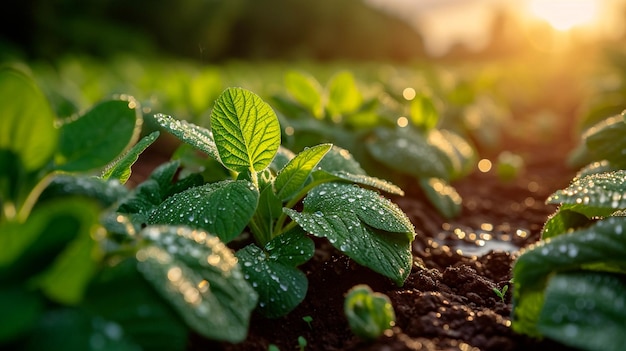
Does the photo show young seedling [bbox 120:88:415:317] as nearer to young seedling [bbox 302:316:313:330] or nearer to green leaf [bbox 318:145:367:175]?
young seedling [bbox 302:316:313:330]

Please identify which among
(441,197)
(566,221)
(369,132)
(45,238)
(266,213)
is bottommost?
(45,238)

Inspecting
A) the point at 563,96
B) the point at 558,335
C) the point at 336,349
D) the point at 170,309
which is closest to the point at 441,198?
the point at 336,349

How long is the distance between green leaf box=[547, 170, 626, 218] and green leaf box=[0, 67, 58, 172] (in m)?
1.07

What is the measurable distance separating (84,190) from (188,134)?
0.45 m

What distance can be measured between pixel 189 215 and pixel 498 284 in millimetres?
991

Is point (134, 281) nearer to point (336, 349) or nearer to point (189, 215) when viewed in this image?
point (189, 215)

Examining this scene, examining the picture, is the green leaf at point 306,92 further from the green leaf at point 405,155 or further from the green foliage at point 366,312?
the green foliage at point 366,312

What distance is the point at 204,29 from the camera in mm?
19031

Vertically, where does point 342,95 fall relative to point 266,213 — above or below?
above

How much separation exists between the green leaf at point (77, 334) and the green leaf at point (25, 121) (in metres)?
0.33

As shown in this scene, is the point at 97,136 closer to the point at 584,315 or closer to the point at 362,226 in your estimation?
the point at 362,226

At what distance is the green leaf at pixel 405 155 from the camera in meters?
2.77

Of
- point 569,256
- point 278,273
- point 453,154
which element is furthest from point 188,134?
point 453,154

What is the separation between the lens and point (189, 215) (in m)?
1.50
